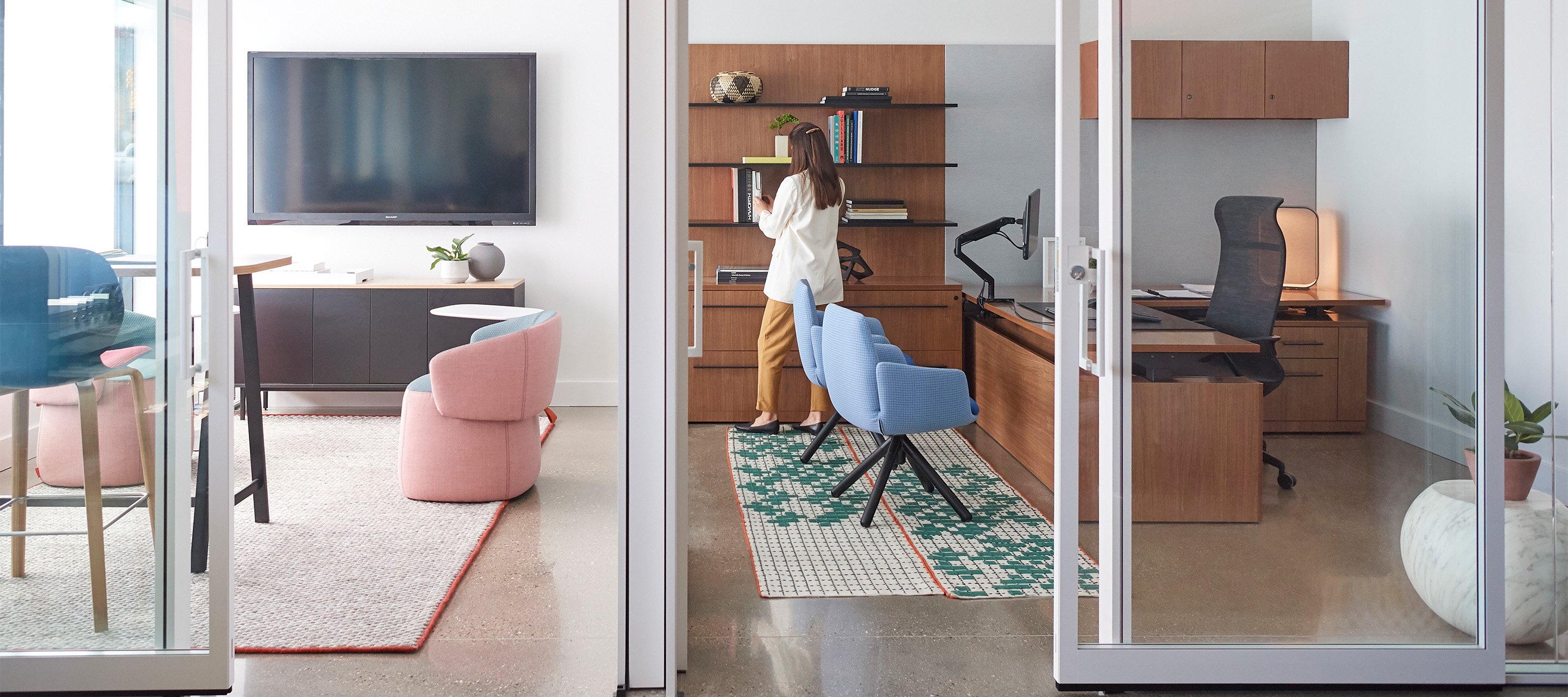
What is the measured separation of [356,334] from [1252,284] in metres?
4.27

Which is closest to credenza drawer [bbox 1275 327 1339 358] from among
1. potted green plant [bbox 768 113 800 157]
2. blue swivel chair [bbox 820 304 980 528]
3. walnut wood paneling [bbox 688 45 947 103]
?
blue swivel chair [bbox 820 304 980 528]

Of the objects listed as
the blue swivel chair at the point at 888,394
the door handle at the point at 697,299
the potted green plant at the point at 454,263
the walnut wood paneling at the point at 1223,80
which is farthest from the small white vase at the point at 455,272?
the walnut wood paneling at the point at 1223,80

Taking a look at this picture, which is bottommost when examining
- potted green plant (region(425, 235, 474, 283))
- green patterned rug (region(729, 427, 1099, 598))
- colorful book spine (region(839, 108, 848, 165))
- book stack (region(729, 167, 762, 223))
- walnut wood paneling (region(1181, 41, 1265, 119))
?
green patterned rug (region(729, 427, 1099, 598))

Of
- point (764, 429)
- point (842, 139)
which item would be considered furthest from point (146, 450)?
point (842, 139)

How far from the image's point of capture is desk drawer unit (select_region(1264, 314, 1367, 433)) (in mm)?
2189

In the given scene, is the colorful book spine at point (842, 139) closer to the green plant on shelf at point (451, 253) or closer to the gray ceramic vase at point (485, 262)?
the gray ceramic vase at point (485, 262)

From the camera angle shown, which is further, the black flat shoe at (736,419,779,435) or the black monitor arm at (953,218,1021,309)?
the black monitor arm at (953,218,1021,309)

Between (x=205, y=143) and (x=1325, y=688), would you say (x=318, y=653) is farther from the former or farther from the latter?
(x=1325, y=688)

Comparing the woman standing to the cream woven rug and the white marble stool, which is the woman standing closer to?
the cream woven rug

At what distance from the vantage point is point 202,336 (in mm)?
2162

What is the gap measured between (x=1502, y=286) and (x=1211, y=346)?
624mm

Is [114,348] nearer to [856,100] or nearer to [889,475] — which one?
[889,475]

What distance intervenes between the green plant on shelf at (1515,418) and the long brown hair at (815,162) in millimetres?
2803

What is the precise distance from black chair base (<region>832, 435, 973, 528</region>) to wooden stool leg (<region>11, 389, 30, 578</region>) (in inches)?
89.8
